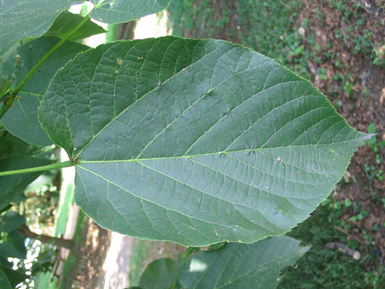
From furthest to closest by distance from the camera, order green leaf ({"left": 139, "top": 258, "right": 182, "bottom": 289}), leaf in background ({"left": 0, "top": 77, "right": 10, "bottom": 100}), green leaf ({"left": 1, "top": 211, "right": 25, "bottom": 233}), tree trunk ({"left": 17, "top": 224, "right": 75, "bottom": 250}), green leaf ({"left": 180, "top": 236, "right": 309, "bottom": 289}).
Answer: tree trunk ({"left": 17, "top": 224, "right": 75, "bottom": 250})
green leaf ({"left": 1, "top": 211, "right": 25, "bottom": 233})
green leaf ({"left": 139, "top": 258, "right": 182, "bottom": 289})
green leaf ({"left": 180, "top": 236, "right": 309, "bottom": 289})
leaf in background ({"left": 0, "top": 77, "right": 10, "bottom": 100})

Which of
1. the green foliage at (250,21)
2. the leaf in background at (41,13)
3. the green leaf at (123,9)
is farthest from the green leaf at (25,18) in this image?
the green foliage at (250,21)

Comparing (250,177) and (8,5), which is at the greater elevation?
(8,5)

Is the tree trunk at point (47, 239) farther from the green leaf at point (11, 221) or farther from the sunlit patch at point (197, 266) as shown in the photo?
the sunlit patch at point (197, 266)

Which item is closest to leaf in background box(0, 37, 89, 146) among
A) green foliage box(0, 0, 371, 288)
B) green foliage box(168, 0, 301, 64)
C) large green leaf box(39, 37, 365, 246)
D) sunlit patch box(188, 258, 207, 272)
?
green foliage box(0, 0, 371, 288)

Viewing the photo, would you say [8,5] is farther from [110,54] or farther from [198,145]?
[198,145]

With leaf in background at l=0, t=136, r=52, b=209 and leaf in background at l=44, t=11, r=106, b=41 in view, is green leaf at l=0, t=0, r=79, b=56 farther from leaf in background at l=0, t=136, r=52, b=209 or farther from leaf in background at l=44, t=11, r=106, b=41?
leaf in background at l=0, t=136, r=52, b=209

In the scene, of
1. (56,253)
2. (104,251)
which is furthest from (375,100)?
(56,253)
